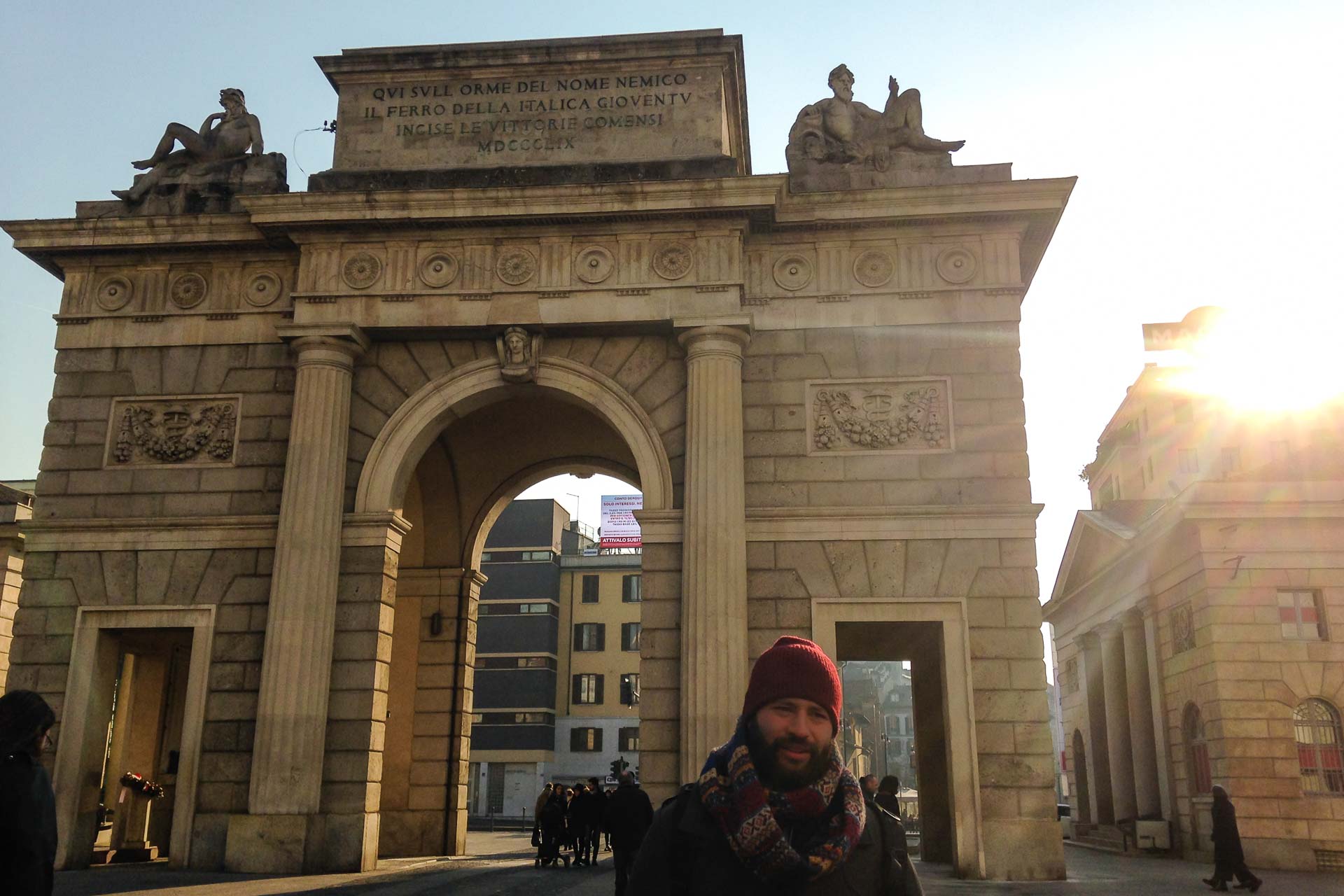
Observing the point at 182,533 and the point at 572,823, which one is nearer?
the point at 182,533

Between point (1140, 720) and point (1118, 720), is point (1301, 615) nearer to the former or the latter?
point (1140, 720)

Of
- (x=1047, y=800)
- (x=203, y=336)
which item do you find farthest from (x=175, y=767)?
(x=1047, y=800)

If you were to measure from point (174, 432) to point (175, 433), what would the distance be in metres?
0.02

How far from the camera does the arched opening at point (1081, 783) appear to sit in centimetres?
3872

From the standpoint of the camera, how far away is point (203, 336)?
2069 cm

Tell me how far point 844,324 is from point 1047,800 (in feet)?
25.9

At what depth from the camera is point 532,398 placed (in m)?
22.0

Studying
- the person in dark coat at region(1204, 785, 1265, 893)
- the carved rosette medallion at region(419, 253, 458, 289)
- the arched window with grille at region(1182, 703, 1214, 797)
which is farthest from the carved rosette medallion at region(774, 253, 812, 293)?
the arched window with grille at region(1182, 703, 1214, 797)

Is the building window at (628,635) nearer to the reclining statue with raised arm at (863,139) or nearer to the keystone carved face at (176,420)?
the keystone carved face at (176,420)

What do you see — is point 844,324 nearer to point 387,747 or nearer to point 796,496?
point 796,496

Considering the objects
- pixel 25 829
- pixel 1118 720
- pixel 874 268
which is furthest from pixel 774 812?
pixel 1118 720

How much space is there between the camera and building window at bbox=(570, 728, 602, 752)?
63531 mm

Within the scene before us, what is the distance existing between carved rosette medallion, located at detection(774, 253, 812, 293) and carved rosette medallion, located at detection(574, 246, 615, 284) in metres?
2.77

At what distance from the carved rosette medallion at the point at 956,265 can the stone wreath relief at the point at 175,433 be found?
12030 millimetres
